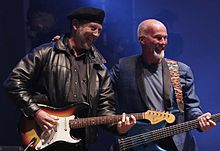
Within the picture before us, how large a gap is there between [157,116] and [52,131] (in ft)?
2.01

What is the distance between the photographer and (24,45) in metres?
3.52

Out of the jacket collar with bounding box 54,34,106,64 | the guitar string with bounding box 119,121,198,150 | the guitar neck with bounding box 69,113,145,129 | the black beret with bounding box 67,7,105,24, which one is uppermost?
the black beret with bounding box 67,7,105,24

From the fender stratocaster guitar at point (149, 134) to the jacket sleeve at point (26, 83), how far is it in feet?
1.82

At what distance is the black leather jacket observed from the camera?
2.62 m

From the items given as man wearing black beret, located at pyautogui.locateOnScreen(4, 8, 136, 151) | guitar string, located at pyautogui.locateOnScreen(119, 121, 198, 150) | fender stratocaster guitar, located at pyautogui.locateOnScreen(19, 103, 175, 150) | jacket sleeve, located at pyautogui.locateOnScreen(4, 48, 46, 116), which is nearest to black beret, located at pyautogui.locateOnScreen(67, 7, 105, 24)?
man wearing black beret, located at pyautogui.locateOnScreen(4, 8, 136, 151)

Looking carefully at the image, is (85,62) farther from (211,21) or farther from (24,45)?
(211,21)

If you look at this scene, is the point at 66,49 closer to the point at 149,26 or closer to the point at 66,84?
the point at 66,84

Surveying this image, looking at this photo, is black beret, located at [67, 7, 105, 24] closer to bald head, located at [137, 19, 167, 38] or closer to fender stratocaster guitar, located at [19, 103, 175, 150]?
bald head, located at [137, 19, 167, 38]

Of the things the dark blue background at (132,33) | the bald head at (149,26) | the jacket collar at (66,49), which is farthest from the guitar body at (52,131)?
the dark blue background at (132,33)

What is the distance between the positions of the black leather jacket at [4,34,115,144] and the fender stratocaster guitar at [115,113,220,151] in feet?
0.66

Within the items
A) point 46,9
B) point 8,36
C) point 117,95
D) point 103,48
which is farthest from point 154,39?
point 8,36

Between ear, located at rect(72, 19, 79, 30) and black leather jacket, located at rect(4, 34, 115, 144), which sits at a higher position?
ear, located at rect(72, 19, 79, 30)

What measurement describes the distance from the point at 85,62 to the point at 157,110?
0.52 meters

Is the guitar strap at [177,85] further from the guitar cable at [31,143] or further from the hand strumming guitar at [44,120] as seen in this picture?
the guitar cable at [31,143]
